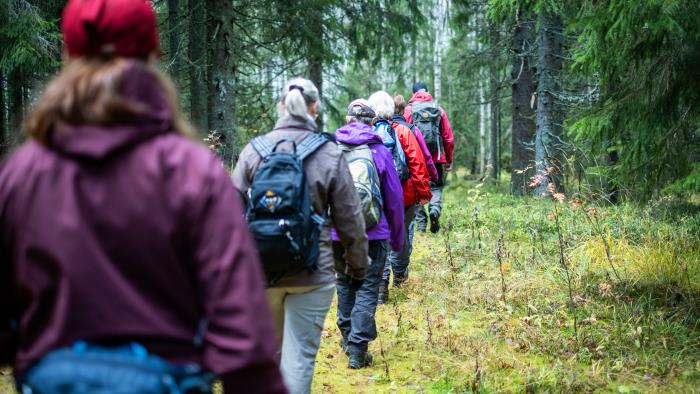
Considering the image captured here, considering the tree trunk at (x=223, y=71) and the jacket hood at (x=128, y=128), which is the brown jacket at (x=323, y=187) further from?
the tree trunk at (x=223, y=71)

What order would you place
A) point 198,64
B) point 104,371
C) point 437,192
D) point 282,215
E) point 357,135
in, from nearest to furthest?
point 104,371
point 282,215
point 357,135
point 437,192
point 198,64

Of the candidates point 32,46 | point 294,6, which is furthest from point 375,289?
point 294,6

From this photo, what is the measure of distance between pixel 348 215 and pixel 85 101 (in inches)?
86.7

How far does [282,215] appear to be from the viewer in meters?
3.39

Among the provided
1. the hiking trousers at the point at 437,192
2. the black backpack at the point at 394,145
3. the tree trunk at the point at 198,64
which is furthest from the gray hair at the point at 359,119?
the tree trunk at the point at 198,64

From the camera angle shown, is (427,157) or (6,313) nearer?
(6,313)

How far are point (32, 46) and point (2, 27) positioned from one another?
542mm

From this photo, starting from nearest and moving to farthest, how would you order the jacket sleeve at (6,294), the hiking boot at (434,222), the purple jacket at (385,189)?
the jacket sleeve at (6,294), the purple jacket at (385,189), the hiking boot at (434,222)

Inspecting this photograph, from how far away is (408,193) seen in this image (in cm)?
672

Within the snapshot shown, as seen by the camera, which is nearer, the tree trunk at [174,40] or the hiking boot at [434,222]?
the hiking boot at [434,222]

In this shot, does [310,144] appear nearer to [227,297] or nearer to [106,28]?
[106,28]

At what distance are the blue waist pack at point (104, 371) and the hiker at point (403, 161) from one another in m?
4.42

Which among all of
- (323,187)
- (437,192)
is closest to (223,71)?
(437,192)

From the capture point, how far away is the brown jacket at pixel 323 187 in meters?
3.67
